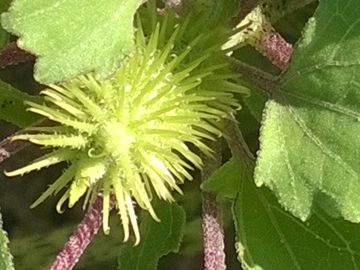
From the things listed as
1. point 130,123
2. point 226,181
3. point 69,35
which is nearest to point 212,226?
point 226,181

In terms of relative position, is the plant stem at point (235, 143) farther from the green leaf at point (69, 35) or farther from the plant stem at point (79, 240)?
the green leaf at point (69, 35)

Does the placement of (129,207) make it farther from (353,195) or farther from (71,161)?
(353,195)

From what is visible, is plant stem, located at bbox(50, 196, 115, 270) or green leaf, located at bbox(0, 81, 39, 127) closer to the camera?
plant stem, located at bbox(50, 196, 115, 270)

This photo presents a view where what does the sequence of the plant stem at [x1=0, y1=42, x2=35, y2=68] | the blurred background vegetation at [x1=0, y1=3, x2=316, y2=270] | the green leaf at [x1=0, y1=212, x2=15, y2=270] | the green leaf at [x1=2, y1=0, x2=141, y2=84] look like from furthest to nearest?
the blurred background vegetation at [x1=0, y1=3, x2=316, y2=270], the plant stem at [x1=0, y1=42, x2=35, y2=68], the green leaf at [x1=0, y1=212, x2=15, y2=270], the green leaf at [x1=2, y1=0, x2=141, y2=84]

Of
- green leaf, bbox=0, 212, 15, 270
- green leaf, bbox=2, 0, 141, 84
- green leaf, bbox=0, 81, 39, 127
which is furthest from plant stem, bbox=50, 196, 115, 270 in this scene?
green leaf, bbox=2, 0, 141, 84

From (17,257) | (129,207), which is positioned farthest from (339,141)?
(17,257)

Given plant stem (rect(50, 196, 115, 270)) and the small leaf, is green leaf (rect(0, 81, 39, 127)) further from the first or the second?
the small leaf
